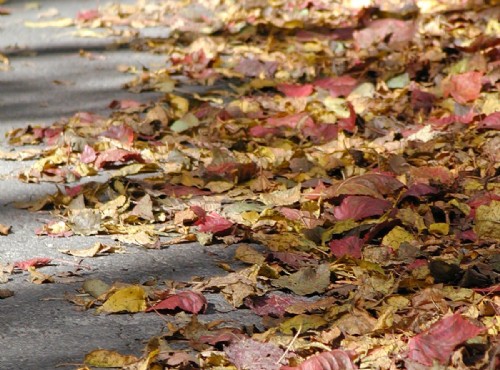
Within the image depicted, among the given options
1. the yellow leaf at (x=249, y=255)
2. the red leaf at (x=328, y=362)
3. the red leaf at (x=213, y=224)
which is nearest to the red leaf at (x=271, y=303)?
the yellow leaf at (x=249, y=255)

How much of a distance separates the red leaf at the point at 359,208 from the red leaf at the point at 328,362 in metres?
0.93

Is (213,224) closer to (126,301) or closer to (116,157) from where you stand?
(126,301)

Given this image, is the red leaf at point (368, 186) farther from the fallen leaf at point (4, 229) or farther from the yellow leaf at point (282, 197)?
the fallen leaf at point (4, 229)

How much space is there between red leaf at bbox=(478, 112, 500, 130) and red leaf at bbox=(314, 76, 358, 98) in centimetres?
82

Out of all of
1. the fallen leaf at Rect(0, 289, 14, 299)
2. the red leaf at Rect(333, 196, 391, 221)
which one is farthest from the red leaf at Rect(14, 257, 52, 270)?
the red leaf at Rect(333, 196, 391, 221)

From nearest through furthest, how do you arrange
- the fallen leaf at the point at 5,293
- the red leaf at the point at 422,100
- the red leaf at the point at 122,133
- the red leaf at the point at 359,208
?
1. the fallen leaf at the point at 5,293
2. the red leaf at the point at 359,208
3. the red leaf at the point at 122,133
4. the red leaf at the point at 422,100

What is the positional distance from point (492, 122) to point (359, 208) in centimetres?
105

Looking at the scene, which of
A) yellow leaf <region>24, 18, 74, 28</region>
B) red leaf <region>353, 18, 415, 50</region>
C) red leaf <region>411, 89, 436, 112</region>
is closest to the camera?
red leaf <region>411, 89, 436, 112</region>

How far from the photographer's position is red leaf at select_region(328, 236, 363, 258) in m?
2.96

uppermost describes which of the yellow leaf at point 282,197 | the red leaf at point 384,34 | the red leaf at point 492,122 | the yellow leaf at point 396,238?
the yellow leaf at point 396,238

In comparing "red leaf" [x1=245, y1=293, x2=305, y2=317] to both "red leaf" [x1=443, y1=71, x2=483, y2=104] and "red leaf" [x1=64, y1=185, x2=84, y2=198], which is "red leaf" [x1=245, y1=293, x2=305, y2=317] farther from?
"red leaf" [x1=443, y1=71, x2=483, y2=104]

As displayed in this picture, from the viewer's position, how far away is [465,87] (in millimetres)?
4402

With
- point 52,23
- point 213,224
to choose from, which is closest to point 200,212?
point 213,224

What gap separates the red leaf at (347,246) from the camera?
296 centimetres
